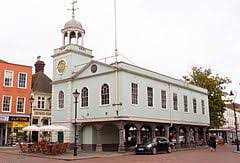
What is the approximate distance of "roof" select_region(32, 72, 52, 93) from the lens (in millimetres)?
43644

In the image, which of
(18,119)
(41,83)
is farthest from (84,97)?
(41,83)

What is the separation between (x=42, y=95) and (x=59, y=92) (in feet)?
32.3

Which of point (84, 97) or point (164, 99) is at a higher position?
point (84, 97)

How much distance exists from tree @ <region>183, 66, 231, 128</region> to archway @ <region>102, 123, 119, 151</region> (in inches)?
818

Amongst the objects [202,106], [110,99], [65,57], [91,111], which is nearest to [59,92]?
[65,57]

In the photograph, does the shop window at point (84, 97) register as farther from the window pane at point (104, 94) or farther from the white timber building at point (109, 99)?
the window pane at point (104, 94)

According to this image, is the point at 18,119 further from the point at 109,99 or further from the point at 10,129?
the point at 109,99

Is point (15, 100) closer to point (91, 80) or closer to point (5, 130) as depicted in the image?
A: point (5, 130)

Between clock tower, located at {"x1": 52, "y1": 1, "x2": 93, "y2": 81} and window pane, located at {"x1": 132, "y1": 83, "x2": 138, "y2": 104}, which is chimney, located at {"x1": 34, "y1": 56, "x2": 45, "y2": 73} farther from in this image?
window pane, located at {"x1": 132, "y1": 83, "x2": 138, "y2": 104}

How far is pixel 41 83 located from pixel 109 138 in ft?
61.2

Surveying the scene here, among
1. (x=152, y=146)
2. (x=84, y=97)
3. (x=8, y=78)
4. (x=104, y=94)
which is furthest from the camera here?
(x=8, y=78)

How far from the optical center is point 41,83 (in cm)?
4506

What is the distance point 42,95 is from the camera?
42969 millimetres

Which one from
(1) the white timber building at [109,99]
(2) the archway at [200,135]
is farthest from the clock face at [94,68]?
(2) the archway at [200,135]
